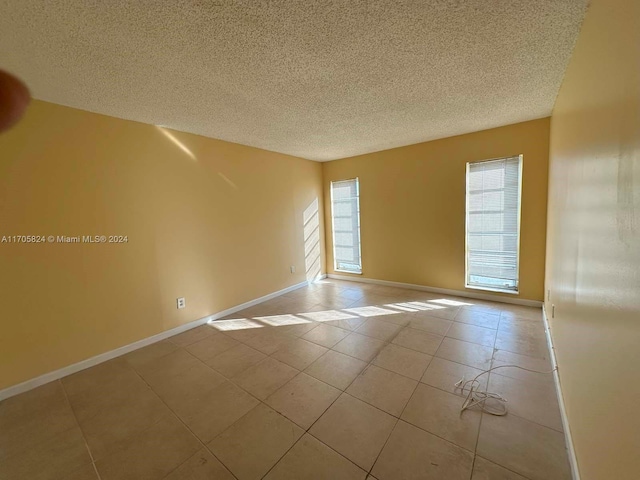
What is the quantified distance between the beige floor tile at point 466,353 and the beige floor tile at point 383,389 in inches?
21.6

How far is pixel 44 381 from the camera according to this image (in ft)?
6.79

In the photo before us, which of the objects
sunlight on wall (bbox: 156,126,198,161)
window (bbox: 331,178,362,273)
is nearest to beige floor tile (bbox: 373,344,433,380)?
window (bbox: 331,178,362,273)

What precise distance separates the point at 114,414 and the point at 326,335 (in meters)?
1.82

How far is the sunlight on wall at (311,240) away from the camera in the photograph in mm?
4754

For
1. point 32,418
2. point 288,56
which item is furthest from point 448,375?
point 32,418

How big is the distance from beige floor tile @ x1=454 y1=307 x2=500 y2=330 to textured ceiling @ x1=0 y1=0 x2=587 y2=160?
237 cm

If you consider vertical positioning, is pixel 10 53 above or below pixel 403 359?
above

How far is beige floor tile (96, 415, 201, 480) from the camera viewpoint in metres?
1.32

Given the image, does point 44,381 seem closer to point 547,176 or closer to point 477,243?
point 477,243

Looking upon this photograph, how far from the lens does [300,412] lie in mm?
1661

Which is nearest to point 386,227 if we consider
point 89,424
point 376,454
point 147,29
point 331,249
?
point 331,249

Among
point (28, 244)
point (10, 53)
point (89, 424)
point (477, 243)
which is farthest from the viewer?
point (477, 243)

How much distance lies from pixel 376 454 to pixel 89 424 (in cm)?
189

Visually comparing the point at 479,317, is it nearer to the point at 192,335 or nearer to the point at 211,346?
the point at 211,346
